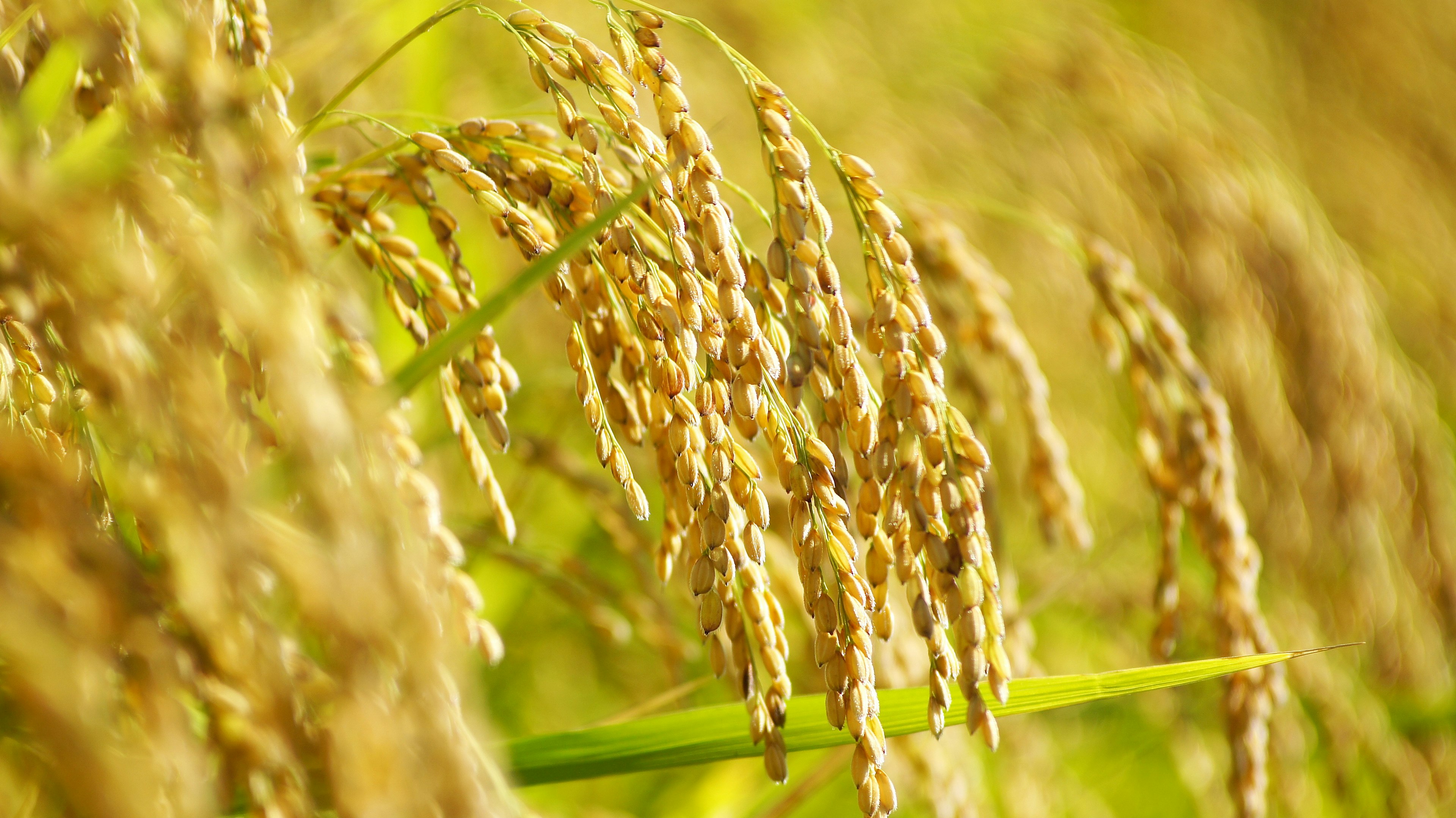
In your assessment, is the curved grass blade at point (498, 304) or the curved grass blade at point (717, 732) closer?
the curved grass blade at point (498, 304)

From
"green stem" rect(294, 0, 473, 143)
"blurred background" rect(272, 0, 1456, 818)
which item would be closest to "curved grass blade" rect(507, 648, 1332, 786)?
"blurred background" rect(272, 0, 1456, 818)

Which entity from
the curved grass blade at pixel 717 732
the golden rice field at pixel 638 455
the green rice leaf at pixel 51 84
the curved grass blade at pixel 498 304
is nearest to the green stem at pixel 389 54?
the golden rice field at pixel 638 455

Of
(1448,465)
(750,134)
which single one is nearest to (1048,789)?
(1448,465)

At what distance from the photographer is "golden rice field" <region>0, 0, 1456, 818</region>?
0.47 m

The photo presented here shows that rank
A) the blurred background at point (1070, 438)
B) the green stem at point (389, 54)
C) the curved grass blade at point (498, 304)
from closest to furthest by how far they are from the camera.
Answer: the curved grass blade at point (498, 304) < the green stem at point (389, 54) < the blurred background at point (1070, 438)

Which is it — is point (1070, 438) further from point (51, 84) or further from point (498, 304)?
point (51, 84)

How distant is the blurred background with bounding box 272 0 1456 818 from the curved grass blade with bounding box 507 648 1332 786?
0.57ft

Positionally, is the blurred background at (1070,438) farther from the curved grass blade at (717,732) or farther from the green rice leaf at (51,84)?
the green rice leaf at (51,84)

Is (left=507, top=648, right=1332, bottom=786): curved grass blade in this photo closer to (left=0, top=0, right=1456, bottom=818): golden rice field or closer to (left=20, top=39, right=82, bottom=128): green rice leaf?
(left=0, top=0, right=1456, bottom=818): golden rice field

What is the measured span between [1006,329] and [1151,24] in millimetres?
4487

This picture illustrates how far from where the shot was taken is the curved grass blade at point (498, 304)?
648 mm

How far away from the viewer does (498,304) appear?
0.66 meters

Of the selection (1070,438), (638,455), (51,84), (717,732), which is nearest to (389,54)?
(51,84)

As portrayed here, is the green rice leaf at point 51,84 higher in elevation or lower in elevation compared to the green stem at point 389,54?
lower
